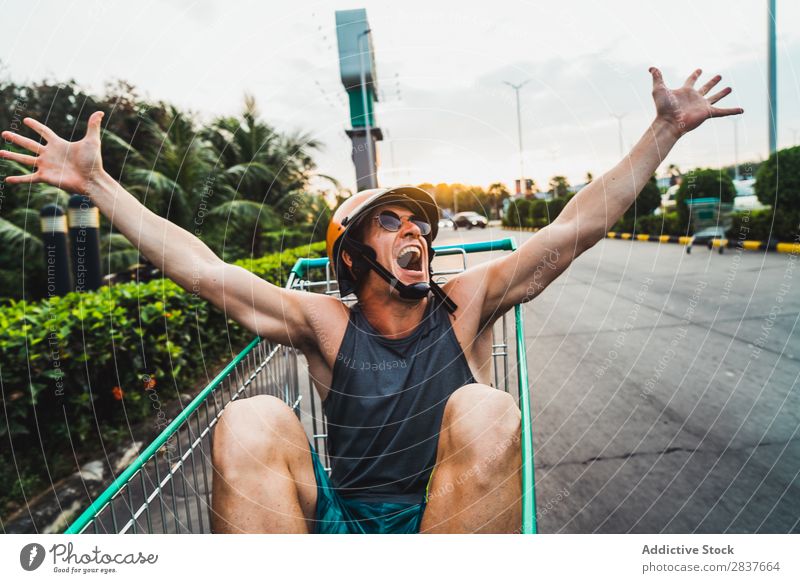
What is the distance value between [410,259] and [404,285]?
0.41ft

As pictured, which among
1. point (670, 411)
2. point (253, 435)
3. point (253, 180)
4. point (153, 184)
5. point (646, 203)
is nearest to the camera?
point (253, 435)

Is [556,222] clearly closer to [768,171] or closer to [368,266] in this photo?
[368,266]

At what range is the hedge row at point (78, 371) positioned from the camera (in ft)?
11.5

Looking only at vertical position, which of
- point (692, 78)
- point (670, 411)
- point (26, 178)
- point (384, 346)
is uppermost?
point (692, 78)

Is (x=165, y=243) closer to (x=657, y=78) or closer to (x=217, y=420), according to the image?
(x=217, y=420)

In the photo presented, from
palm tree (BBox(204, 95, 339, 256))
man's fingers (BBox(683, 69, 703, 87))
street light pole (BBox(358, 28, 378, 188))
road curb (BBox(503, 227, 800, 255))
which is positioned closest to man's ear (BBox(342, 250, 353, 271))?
street light pole (BBox(358, 28, 378, 188))

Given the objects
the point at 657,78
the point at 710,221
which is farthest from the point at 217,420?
the point at 710,221

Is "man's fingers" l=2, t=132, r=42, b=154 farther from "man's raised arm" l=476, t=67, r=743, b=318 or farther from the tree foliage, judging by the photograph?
the tree foliage

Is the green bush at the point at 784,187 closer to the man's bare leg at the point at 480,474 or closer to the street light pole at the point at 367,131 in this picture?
the street light pole at the point at 367,131

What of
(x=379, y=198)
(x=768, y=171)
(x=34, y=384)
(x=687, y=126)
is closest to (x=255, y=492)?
(x=379, y=198)

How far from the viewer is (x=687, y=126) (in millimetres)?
2057

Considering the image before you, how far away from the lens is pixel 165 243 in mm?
2057

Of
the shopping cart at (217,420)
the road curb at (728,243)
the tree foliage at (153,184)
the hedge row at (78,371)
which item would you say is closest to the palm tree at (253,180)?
the tree foliage at (153,184)
